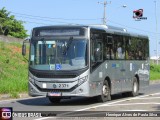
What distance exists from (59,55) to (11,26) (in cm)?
6230

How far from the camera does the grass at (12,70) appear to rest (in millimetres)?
23609

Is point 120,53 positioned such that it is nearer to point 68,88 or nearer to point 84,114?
point 68,88

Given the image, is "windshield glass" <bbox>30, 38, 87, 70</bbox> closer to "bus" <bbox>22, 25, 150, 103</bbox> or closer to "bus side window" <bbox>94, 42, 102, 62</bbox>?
"bus" <bbox>22, 25, 150, 103</bbox>

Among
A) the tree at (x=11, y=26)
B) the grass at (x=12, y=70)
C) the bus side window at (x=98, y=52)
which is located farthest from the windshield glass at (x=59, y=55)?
the tree at (x=11, y=26)

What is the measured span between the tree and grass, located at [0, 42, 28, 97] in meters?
30.7

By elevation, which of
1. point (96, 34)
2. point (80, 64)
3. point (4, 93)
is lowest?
point (4, 93)

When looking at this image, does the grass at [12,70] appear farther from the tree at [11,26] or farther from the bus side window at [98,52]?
the tree at [11,26]

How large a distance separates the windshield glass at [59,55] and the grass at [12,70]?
5.07m

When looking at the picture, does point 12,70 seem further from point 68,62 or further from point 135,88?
point 68,62

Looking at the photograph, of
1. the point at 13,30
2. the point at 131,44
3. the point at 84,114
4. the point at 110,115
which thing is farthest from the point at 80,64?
the point at 13,30

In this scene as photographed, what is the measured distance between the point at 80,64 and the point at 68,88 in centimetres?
98

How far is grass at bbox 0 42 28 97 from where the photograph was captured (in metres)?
23.6

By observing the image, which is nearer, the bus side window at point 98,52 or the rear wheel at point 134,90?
the bus side window at point 98,52

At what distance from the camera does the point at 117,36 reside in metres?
20.4
